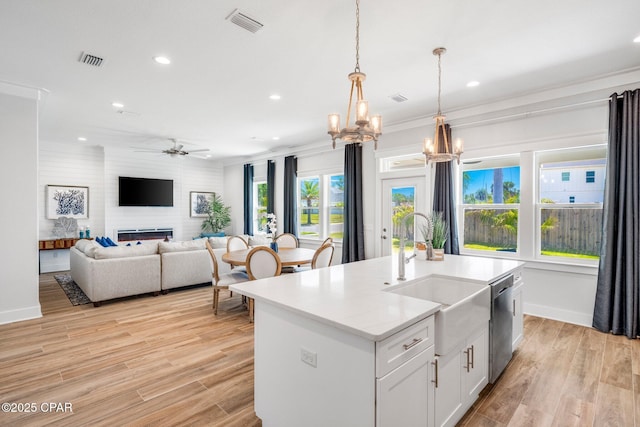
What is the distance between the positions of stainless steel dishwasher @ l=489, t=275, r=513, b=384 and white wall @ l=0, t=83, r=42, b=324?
Answer: 518 centimetres

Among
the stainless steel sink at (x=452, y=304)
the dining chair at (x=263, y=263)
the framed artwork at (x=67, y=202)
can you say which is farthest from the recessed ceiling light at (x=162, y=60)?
the framed artwork at (x=67, y=202)

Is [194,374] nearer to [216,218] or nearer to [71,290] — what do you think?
[71,290]

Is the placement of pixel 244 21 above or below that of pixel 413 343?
above

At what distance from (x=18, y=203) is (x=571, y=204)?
6.94m

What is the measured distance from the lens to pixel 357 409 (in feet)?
4.64

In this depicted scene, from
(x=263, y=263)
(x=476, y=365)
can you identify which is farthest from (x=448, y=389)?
(x=263, y=263)

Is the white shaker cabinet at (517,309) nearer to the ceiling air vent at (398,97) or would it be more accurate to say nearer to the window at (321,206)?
the ceiling air vent at (398,97)

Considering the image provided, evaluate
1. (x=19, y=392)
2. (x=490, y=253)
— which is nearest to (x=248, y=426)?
(x=19, y=392)

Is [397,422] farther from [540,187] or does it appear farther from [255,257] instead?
[540,187]

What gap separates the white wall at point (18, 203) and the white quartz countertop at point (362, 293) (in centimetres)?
367

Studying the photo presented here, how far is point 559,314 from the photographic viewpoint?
4.05 meters

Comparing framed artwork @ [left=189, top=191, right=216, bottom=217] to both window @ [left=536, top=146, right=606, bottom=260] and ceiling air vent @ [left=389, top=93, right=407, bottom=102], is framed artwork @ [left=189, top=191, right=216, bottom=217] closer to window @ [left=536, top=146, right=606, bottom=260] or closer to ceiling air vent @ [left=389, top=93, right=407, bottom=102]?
ceiling air vent @ [left=389, top=93, right=407, bottom=102]

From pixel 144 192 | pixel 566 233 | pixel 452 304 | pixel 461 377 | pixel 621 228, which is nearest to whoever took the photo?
pixel 461 377

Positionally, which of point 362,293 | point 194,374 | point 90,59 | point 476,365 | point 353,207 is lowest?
point 194,374
